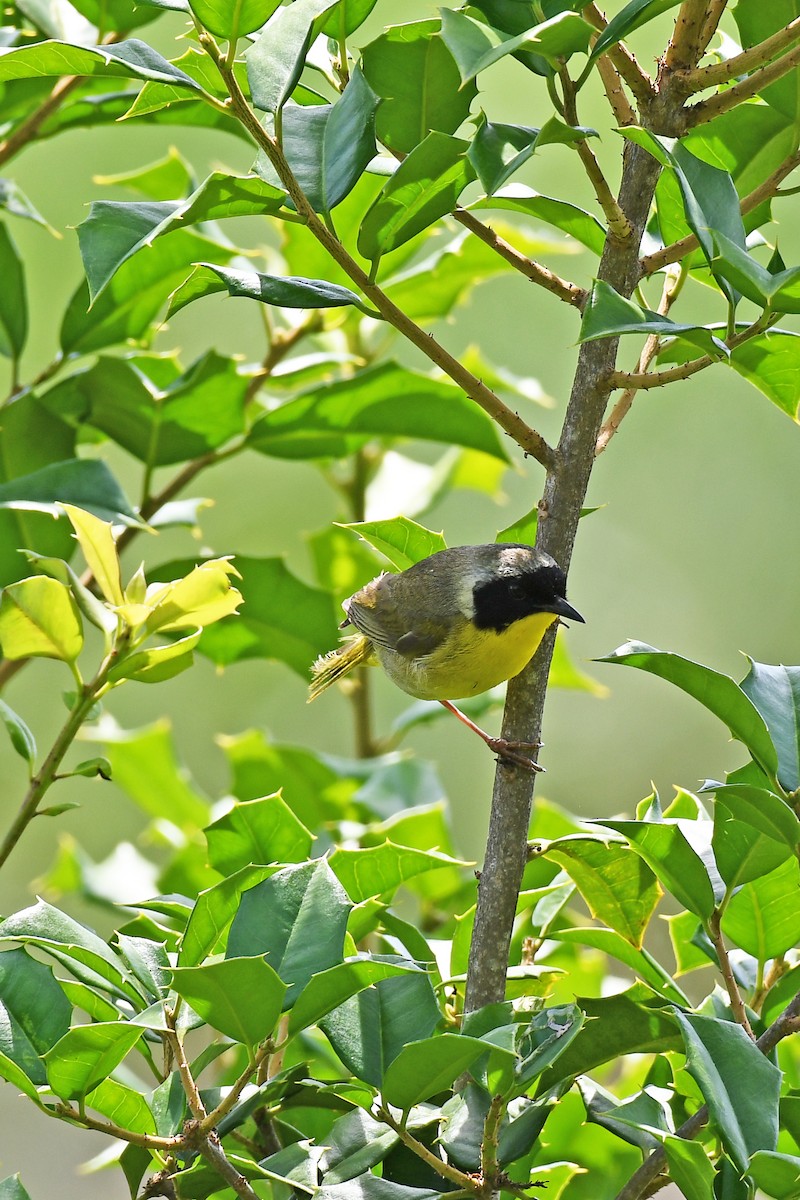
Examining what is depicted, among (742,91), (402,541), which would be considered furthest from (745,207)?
(402,541)

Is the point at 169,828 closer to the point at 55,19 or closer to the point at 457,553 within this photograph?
the point at 457,553

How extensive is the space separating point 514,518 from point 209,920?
16.6 ft

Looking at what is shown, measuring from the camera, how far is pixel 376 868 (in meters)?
1.40

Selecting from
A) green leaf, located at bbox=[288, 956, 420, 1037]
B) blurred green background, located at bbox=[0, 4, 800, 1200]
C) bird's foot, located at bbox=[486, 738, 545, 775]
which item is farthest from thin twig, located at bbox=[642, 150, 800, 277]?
blurred green background, located at bbox=[0, 4, 800, 1200]

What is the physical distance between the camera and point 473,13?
1.12m

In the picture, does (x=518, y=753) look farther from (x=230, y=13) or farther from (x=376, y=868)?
(x=230, y=13)

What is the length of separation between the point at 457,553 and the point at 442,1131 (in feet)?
4.63

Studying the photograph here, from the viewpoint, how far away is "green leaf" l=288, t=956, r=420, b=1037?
3.31 ft

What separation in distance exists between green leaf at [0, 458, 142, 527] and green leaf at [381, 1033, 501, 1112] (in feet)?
3.15

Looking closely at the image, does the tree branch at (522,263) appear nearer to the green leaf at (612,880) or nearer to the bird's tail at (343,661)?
the green leaf at (612,880)

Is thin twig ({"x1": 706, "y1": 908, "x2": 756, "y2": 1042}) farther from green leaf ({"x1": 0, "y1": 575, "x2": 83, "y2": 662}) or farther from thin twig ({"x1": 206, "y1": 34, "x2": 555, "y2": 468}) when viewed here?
green leaf ({"x1": 0, "y1": 575, "x2": 83, "y2": 662})

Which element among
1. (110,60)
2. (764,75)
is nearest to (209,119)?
(110,60)

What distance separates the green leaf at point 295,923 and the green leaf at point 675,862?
0.29 m

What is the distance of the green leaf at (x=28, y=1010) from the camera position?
1.11m
